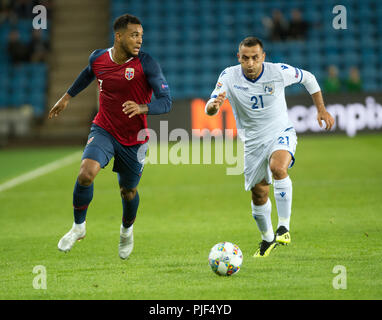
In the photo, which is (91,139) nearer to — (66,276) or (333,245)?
(66,276)

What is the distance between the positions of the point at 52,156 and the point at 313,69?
9367 millimetres

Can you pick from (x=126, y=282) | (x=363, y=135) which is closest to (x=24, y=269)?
(x=126, y=282)

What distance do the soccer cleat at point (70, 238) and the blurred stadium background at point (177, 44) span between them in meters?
15.2

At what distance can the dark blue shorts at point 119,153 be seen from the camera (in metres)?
6.48

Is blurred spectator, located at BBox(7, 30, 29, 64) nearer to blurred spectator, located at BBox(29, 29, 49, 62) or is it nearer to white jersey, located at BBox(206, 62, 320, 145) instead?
blurred spectator, located at BBox(29, 29, 49, 62)

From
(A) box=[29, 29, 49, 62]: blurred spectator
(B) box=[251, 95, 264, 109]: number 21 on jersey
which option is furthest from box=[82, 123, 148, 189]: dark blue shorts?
(A) box=[29, 29, 49, 62]: blurred spectator

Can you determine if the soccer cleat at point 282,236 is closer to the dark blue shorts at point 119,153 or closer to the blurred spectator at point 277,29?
the dark blue shorts at point 119,153

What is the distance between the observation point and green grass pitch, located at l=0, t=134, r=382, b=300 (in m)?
5.20

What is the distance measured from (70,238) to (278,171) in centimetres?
202

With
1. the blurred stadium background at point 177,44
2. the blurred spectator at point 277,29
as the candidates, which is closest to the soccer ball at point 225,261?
the blurred stadium background at point 177,44

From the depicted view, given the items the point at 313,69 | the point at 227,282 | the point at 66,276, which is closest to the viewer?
the point at 227,282

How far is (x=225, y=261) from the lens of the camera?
552 cm

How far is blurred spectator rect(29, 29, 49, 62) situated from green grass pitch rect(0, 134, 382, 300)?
9855mm
